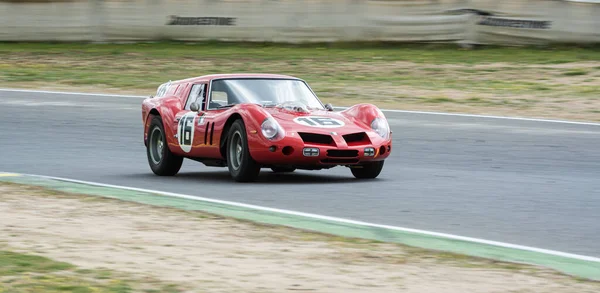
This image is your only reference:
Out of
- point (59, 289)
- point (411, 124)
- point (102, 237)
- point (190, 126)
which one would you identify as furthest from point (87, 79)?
point (59, 289)

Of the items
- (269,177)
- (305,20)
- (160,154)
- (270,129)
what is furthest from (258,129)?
(305,20)

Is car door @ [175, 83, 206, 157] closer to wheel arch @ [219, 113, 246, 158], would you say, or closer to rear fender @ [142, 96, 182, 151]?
rear fender @ [142, 96, 182, 151]

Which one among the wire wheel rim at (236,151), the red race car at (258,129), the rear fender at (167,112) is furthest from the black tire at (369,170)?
the rear fender at (167,112)

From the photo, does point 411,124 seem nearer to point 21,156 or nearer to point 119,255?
point 21,156

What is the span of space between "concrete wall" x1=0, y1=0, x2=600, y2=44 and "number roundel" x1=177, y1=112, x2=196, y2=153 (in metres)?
14.9

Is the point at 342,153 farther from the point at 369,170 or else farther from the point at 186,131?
the point at 186,131

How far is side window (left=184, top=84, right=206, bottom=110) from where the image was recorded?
11.8 metres

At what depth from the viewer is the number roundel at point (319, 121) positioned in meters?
10.9

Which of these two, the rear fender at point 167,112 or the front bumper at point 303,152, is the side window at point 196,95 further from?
the front bumper at point 303,152

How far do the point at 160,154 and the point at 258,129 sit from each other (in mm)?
2002

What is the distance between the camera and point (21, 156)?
45.3 ft

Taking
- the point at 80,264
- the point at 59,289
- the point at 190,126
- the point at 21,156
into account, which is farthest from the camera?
the point at 21,156

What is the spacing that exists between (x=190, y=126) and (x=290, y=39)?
1618cm

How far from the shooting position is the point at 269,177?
457 inches
